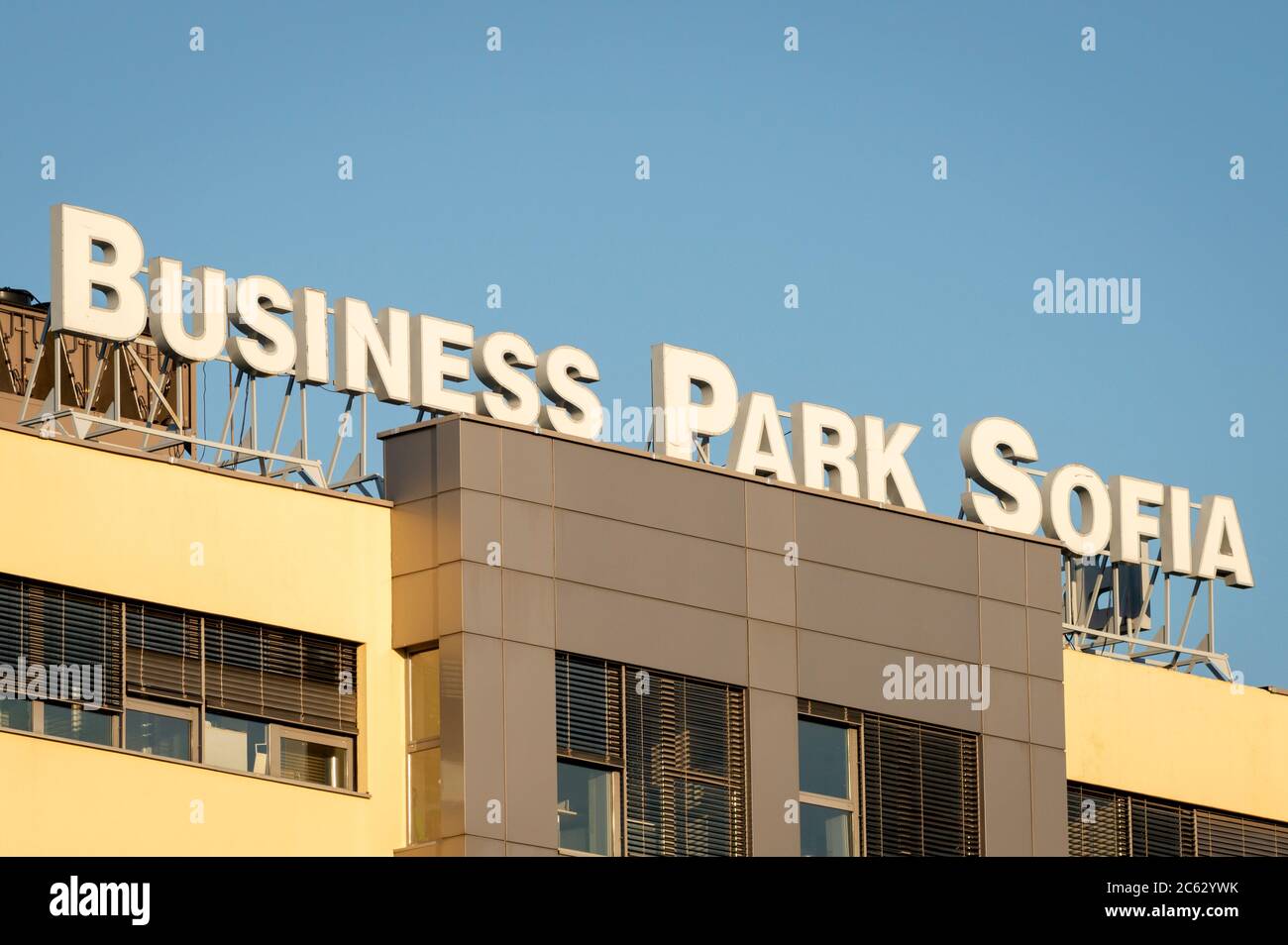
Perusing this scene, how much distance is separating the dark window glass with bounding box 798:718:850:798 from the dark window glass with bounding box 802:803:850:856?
301mm

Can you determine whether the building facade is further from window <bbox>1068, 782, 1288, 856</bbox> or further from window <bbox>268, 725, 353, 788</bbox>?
window <bbox>1068, 782, 1288, 856</bbox>

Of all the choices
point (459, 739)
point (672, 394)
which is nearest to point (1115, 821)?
point (672, 394)

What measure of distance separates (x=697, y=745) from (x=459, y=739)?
4720 mm

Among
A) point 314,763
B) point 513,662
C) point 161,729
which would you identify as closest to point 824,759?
point 513,662

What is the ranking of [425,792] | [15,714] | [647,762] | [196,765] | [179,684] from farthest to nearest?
[647,762]
[425,792]
[179,684]
[196,765]
[15,714]

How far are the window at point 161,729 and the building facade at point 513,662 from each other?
46 millimetres

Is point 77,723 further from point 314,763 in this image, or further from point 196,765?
point 314,763

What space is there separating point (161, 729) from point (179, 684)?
732 mm

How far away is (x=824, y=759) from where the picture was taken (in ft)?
144

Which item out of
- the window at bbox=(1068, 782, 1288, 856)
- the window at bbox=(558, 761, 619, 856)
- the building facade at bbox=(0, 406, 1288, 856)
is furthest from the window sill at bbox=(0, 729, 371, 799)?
the window at bbox=(1068, 782, 1288, 856)

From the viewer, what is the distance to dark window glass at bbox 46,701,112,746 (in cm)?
3675
